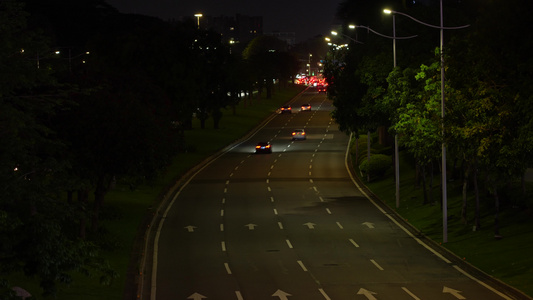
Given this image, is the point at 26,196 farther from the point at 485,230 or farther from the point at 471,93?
the point at 485,230

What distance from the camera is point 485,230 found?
3497cm

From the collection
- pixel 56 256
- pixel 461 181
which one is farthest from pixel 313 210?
pixel 56 256

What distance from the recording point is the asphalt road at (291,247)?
25047 millimetres

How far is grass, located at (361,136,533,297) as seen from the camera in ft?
89.8

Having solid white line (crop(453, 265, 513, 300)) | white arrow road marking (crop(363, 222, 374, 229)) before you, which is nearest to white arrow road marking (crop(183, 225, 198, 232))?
white arrow road marking (crop(363, 222, 374, 229))

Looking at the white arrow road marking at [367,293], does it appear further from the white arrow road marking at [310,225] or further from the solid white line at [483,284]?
the white arrow road marking at [310,225]

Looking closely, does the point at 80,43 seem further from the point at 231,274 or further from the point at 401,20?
→ the point at 231,274

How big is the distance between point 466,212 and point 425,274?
10.0m

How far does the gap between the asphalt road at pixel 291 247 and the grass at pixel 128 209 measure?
1.18 m

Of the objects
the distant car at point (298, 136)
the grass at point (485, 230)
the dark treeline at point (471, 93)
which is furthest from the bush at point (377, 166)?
the distant car at point (298, 136)

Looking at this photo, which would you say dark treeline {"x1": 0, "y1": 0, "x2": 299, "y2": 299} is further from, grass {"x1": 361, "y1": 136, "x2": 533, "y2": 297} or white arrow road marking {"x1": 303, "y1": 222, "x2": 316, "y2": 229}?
grass {"x1": 361, "y1": 136, "x2": 533, "y2": 297}

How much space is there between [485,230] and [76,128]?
16.8 m

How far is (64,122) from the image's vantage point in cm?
3209

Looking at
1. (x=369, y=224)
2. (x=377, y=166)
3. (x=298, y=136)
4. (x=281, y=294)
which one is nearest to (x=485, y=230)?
(x=369, y=224)
